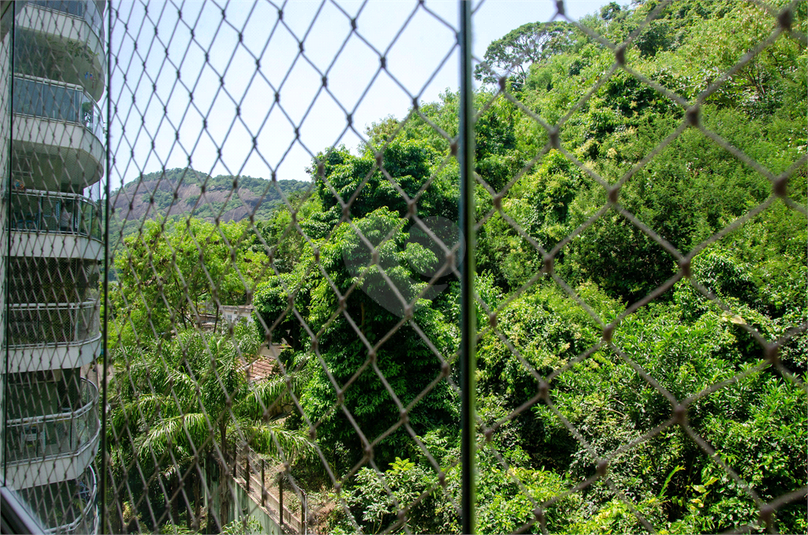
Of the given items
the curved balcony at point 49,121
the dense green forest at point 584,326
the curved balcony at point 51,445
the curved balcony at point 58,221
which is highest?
the curved balcony at point 49,121

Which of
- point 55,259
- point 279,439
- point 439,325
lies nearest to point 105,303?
point 55,259

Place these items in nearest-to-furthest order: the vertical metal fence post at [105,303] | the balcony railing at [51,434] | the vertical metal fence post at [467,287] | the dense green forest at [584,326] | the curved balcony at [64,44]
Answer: the vertical metal fence post at [467,287]
the vertical metal fence post at [105,303]
the balcony railing at [51,434]
the curved balcony at [64,44]
the dense green forest at [584,326]

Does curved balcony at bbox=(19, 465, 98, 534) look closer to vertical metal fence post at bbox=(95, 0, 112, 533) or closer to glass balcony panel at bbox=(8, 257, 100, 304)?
vertical metal fence post at bbox=(95, 0, 112, 533)

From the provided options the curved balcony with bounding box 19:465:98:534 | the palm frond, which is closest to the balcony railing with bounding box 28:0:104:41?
the curved balcony with bounding box 19:465:98:534

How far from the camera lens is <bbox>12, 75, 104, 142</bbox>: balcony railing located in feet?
5.17

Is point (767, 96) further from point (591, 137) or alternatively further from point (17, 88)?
point (17, 88)

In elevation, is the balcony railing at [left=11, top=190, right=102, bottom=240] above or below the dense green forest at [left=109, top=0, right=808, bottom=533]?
above

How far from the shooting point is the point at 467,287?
59 centimetres

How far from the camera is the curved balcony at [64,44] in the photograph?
1546 millimetres

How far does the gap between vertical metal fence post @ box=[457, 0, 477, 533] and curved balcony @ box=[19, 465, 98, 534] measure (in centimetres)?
119

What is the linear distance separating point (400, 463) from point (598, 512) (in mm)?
1609

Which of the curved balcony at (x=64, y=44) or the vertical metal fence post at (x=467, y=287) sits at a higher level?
the curved balcony at (x=64, y=44)

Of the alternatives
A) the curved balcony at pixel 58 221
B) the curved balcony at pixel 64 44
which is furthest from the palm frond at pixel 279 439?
the curved balcony at pixel 64 44

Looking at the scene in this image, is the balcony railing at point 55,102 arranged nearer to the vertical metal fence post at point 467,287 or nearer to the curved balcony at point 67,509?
the curved balcony at point 67,509
